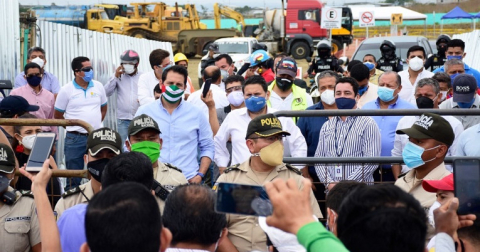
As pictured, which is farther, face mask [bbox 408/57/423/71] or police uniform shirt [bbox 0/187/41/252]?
face mask [bbox 408/57/423/71]

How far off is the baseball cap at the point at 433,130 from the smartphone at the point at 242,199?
323cm

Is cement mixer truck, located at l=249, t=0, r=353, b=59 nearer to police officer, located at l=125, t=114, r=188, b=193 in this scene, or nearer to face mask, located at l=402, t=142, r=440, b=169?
police officer, located at l=125, t=114, r=188, b=193

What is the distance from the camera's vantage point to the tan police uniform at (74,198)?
4.91m

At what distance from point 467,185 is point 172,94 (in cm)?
Result: 391

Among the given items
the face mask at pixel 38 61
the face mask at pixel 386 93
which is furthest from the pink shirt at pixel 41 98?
the face mask at pixel 386 93

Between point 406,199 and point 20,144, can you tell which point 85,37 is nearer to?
point 20,144

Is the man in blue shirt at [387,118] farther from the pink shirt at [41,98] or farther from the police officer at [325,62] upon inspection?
the police officer at [325,62]

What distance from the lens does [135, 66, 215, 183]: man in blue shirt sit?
6938 millimetres

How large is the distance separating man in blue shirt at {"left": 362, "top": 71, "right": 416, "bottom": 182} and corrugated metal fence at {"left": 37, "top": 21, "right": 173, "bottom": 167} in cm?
506

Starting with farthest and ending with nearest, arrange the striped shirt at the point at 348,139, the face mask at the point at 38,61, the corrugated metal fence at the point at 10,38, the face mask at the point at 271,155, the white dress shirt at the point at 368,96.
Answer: the corrugated metal fence at the point at 10,38 < the face mask at the point at 38,61 < the white dress shirt at the point at 368,96 < the striped shirt at the point at 348,139 < the face mask at the point at 271,155

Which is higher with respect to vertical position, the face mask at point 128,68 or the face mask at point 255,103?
the face mask at point 128,68

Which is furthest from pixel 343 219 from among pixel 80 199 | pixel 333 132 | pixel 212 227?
pixel 333 132

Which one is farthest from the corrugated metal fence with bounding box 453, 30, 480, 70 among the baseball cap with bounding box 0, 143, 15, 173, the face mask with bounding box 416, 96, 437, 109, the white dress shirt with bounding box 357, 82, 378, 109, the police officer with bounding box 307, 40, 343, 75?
the baseball cap with bounding box 0, 143, 15, 173

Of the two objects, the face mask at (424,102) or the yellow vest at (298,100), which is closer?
the face mask at (424,102)
